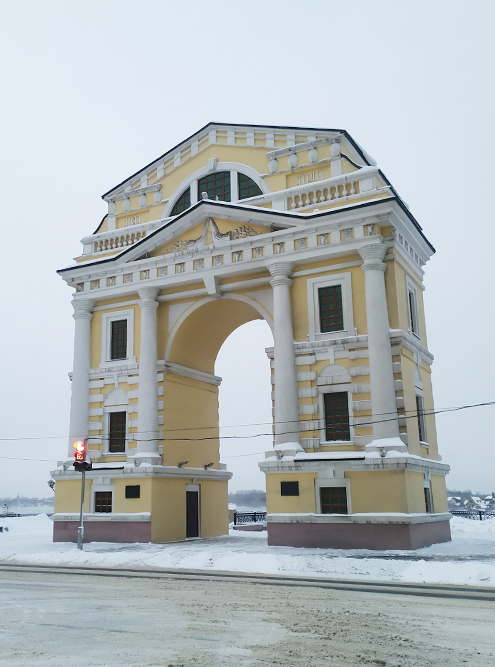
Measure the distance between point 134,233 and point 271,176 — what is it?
766 cm

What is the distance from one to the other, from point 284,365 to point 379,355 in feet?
13.0

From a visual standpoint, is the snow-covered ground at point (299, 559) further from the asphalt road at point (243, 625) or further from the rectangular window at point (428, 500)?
the asphalt road at point (243, 625)

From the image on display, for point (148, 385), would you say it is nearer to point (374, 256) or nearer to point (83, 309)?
point (83, 309)

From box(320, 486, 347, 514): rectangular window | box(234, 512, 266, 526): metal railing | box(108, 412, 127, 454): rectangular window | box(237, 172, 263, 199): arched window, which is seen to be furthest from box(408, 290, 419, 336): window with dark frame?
box(234, 512, 266, 526): metal railing

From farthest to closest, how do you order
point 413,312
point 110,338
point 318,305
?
point 110,338 → point 413,312 → point 318,305

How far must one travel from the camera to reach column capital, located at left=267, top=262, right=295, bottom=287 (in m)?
27.6

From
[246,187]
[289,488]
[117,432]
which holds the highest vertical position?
[246,187]

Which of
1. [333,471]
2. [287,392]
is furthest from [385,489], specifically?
[287,392]

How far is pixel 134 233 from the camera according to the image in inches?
1298

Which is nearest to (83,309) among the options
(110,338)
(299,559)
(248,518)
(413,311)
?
(110,338)

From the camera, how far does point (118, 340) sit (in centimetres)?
3216

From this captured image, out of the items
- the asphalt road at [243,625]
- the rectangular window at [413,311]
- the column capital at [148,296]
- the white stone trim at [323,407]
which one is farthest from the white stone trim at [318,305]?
the asphalt road at [243,625]

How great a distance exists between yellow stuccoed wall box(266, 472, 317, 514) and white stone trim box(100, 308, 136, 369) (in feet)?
31.5

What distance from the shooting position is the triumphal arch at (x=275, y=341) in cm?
2491
